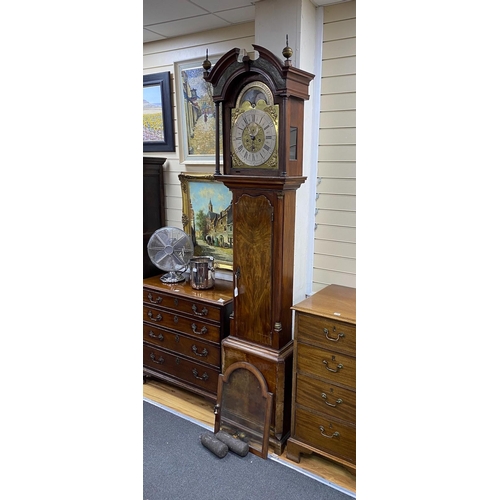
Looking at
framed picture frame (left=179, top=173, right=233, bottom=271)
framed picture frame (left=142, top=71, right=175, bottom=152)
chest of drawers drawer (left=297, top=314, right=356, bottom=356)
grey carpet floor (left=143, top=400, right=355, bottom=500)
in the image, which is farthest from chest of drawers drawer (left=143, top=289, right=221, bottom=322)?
framed picture frame (left=142, top=71, right=175, bottom=152)

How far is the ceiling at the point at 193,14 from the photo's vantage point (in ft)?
7.47

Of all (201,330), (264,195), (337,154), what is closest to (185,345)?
(201,330)

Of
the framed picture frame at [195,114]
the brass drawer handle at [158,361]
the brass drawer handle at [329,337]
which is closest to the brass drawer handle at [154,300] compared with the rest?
the brass drawer handle at [158,361]

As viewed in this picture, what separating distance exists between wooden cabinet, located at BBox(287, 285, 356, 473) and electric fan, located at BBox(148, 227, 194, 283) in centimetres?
105

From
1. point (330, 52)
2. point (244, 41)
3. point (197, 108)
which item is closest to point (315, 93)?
point (330, 52)

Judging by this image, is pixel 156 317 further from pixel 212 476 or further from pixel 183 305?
pixel 212 476

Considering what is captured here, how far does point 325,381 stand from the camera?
2.09 m

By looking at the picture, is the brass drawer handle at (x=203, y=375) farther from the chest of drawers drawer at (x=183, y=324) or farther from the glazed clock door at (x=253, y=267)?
the glazed clock door at (x=253, y=267)

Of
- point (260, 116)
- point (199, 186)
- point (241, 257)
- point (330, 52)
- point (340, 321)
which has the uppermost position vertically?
point (330, 52)

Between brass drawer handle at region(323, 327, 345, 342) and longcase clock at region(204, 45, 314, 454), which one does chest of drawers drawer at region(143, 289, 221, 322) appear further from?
brass drawer handle at region(323, 327, 345, 342)

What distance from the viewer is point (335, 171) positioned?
93.8 inches
